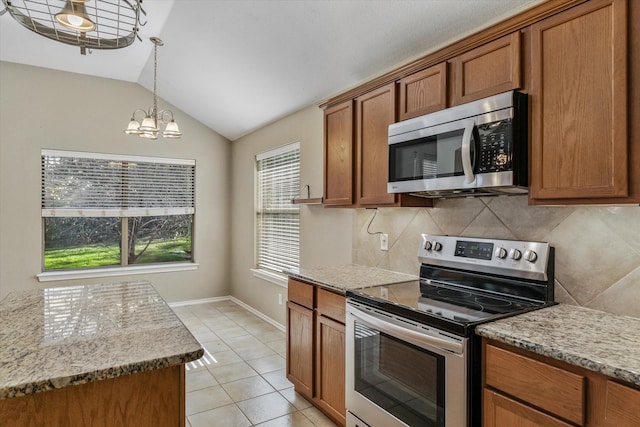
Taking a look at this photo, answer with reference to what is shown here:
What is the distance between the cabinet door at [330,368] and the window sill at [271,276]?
70.2 inches

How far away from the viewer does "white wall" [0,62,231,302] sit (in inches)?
169

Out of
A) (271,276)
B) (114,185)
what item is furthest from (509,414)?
(114,185)

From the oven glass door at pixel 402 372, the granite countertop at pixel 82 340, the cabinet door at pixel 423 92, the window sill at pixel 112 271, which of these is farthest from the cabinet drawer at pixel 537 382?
the window sill at pixel 112 271

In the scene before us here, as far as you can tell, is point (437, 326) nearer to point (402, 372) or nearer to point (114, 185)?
point (402, 372)

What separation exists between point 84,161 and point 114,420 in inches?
175

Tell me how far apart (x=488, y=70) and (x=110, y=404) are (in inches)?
81.1

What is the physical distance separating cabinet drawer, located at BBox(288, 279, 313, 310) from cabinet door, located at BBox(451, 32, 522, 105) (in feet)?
4.87

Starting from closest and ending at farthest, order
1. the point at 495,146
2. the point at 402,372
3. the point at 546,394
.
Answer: the point at 546,394 < the point at 495,146 < the point at 402,372

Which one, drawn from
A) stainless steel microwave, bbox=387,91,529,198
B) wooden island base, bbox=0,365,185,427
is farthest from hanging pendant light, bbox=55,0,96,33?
stainless steel microwave, bbox=387,91,529,198

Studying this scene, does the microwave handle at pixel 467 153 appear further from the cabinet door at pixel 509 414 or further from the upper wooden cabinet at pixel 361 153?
the cabinet door at pixel 509 414

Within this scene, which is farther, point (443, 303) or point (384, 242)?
point (384, 242)

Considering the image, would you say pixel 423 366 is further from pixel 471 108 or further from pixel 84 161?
pixel 84 161

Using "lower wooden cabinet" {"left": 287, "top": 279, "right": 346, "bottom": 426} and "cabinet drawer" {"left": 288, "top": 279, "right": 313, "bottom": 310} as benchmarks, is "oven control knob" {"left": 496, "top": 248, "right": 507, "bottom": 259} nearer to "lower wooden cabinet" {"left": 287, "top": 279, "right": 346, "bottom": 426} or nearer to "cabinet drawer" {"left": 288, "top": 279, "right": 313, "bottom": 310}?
"lower wooden cabinet" {"left": 287, "top": 279, "right": 346, "bottom": 426}

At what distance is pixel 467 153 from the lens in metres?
1.78
